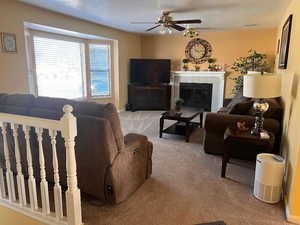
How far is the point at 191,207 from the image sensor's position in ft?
7.28

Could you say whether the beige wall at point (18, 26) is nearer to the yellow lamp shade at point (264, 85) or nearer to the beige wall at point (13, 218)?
the beige wall at point (13, 218)

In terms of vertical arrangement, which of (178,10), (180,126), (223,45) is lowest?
(180,126)

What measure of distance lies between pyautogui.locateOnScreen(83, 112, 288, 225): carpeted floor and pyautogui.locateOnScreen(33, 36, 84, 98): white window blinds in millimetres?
3453

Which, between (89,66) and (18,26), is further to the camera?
(89,66)

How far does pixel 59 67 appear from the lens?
557 cm

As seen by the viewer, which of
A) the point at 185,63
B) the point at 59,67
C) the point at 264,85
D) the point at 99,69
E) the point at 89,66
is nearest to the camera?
the point at 264,85

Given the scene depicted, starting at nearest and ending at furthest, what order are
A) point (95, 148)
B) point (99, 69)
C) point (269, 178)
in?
point (95, 148) → point (269, 178) → point (99, 69)

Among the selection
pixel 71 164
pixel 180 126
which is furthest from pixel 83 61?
pixel 71 164

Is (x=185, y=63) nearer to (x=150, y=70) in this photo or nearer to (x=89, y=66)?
(x=150, y=70)

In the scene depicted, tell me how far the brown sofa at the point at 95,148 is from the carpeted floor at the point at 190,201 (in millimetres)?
169

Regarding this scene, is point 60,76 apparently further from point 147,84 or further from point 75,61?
point 147,84


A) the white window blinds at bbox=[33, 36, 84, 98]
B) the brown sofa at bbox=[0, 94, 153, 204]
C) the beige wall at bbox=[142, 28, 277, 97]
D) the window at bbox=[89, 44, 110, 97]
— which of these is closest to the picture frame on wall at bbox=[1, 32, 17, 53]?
the white window blinds at bbox=[33, 36, 84, 98]

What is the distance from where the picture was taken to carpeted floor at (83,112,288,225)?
204cm

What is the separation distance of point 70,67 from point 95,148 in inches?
176
